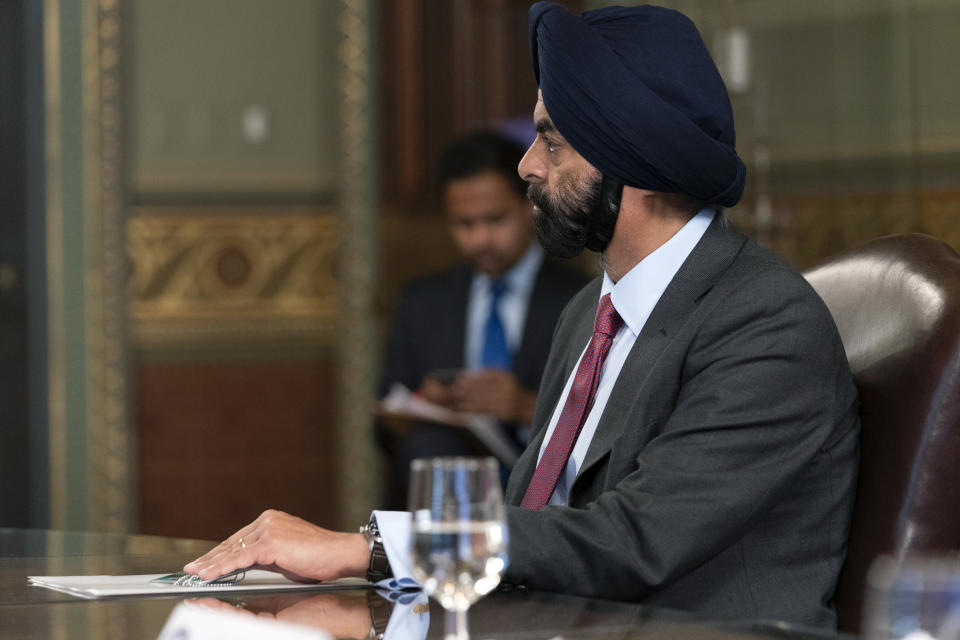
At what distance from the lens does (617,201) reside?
179cm

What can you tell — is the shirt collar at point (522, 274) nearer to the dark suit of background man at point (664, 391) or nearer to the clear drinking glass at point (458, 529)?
the dark suit of background man at point (664, 391)

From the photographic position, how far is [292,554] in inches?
57.5

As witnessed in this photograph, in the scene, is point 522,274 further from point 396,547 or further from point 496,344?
point 396,547

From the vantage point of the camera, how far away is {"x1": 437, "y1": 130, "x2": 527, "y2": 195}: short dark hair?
147 inches

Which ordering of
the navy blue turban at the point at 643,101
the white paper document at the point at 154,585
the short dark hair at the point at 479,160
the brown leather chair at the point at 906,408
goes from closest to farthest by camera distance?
the white paper document at the point at 154,585, the brown leather chair at the point at 906,408, the navy blue turban at the point at 643,101, the short dark hair at the point at 479,160

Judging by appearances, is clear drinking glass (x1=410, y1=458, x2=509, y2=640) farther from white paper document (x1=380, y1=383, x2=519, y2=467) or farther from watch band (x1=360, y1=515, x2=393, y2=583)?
white paper document (x1=380, y1=383, x2=519, y2=467)

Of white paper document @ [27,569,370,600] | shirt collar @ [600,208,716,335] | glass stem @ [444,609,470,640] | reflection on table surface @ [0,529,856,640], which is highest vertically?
shirt collar @ [600,208,716,335]

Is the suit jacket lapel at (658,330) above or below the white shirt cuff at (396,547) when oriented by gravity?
above

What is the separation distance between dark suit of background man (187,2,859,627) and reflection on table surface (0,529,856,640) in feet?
0.28

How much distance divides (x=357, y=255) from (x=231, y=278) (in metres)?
0.44

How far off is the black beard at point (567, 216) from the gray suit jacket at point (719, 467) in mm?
177

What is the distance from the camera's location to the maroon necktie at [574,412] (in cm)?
173

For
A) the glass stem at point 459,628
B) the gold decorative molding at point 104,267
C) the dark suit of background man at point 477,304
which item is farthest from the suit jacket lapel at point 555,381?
the gold decorative molding at point 104,267

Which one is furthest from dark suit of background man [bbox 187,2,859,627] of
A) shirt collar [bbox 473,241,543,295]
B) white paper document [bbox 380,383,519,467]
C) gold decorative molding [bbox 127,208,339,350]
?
gold decorative molding [bbox 127,208,339,350]
